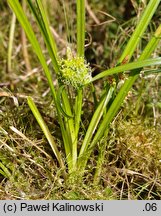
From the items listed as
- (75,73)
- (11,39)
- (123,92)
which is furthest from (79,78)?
(11,39)

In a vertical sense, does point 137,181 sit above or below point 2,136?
below

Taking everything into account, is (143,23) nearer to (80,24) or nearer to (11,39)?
(80,24)

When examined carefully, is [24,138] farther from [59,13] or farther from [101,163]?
[59,13]

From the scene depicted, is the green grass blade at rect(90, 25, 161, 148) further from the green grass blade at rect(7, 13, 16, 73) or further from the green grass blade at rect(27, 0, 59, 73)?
the green grass blade at rect(7, 13, 16, 73)

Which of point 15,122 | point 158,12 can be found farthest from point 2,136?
point 158,12

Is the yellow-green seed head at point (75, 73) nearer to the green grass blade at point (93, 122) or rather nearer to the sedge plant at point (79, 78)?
the sedge plant at point (79, 78)

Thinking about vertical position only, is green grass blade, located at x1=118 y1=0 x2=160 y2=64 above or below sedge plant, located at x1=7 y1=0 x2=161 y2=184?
above

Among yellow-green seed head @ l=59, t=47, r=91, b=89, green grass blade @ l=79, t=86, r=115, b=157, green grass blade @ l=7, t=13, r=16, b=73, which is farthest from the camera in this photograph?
green grass blade @ l=7, t=13, r=16, b=73

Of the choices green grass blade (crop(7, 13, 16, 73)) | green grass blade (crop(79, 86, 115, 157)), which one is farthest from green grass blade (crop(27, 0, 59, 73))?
green grass blade (crop(7, 13, 16, 73))
